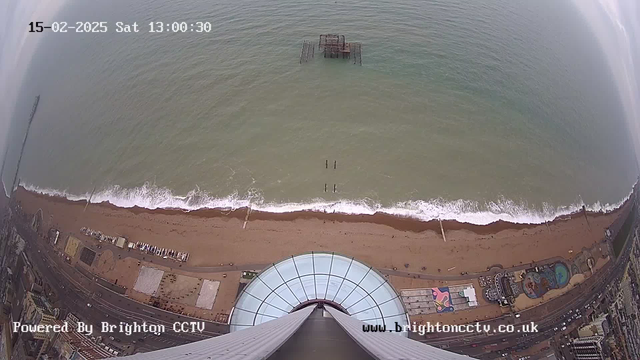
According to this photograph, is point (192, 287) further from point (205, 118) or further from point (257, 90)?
point (257, 90)

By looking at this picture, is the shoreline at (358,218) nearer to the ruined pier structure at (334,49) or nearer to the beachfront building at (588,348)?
the beachfront building at (588,348)

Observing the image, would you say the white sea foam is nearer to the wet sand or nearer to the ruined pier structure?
the wet sand

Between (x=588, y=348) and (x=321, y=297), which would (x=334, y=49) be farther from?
(x=588, y=348)

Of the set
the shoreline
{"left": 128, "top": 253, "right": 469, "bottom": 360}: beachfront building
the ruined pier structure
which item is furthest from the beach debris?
the ruined pier structure

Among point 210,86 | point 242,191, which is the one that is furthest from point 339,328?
point 210,86

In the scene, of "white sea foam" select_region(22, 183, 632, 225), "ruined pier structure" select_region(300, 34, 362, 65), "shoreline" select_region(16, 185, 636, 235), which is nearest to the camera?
"shoreline" select_region(16, 185, 636, 235)

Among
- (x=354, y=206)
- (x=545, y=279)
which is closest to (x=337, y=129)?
(x=354, y=206)

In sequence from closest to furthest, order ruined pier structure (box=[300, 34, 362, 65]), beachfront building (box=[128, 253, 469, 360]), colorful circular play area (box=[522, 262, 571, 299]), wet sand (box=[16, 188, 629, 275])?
beachfront building (box=[128, 253, 469, 360]) < colorful circular play area (box=[522, 262, 571, 299]) < wet sand (box=[16, 188, 629, 275]) < ruined pier structure (box=[300, 34, 362, 65])
